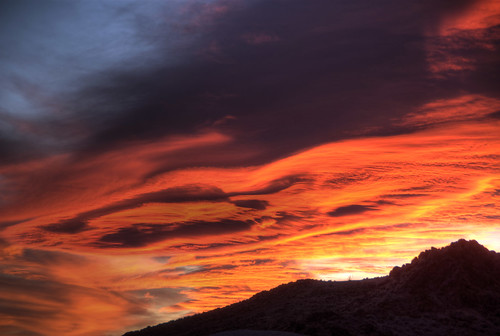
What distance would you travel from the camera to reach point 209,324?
870 inches

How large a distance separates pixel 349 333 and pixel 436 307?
466 cm

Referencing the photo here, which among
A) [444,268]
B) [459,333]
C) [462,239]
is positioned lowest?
[459,333]

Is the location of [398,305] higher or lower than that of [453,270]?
lower

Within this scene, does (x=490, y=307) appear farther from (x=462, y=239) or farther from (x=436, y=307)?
(x=462, y=239)

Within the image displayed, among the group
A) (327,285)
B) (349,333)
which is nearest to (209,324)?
(327,285)

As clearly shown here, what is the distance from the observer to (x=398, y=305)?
19.2 m

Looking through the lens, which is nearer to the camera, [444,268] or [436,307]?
[436,307]

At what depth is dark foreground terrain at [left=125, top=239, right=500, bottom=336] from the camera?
58.0 feet

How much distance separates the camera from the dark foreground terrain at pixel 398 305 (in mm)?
17688

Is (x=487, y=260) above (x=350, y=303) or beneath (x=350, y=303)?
above

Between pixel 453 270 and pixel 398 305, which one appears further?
pixel 453 270

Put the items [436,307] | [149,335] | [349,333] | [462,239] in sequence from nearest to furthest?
[349,333]
[436,307]
[462,239]
[149,335]

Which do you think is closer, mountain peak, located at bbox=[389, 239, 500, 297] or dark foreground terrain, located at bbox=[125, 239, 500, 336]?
dark foreground terrain, located at bbox=[125, 239, 500, 336]

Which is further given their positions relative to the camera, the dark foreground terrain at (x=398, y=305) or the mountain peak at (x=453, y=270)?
the mountain peak at (x=453, y=270)
